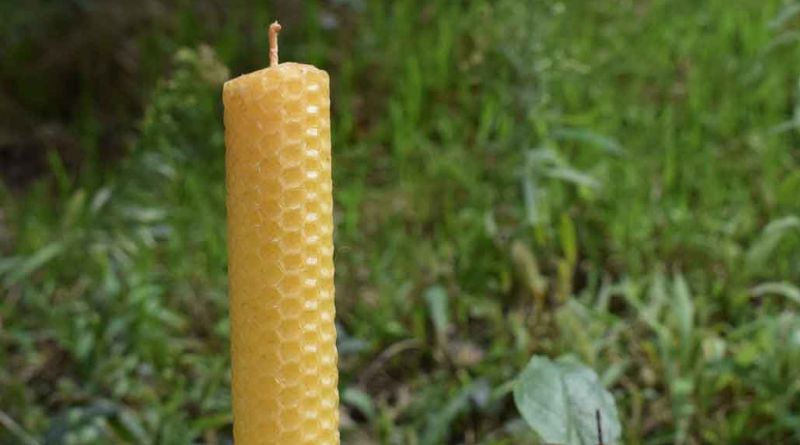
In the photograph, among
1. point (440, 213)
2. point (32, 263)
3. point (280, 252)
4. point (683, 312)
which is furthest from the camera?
point (440, 213)

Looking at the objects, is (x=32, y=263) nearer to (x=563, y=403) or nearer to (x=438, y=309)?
(x=438, y=309)

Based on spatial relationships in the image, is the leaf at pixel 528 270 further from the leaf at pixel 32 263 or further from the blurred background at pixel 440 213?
the leaf at pixel 32 263

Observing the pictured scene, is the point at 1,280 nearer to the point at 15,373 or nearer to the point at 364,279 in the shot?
the point at 15,373

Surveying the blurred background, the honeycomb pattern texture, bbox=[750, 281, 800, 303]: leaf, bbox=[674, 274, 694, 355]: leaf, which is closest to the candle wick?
the honeycomb pattern texture

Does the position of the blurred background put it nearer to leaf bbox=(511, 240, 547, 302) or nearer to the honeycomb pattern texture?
leaf bbox=(511, 240, 547, 302)

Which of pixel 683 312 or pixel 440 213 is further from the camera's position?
pixel 440 213

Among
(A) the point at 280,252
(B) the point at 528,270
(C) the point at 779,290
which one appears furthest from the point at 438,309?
(A) the point at 280,252
